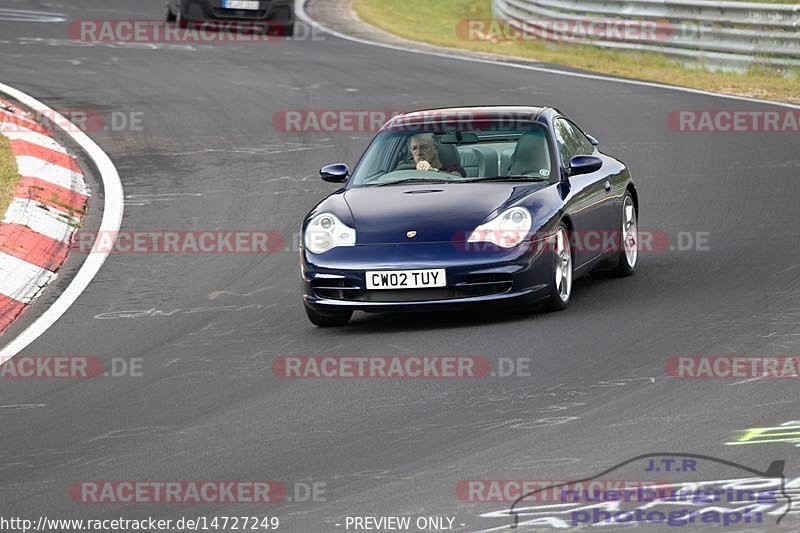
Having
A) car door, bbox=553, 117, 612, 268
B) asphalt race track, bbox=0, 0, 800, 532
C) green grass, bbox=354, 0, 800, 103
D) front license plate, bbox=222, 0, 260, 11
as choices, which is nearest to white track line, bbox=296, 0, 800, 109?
green grass, bbox=354, 0, 800, 103

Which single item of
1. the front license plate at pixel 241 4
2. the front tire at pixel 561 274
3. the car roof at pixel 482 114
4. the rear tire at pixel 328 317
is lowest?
the front license plate at pixel 241 4

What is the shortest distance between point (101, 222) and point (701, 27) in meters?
12.8

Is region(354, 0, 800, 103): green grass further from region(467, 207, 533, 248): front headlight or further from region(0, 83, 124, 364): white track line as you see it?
region(467, 207, 533, 248): front headlight

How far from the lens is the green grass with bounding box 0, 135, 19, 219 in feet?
41.3

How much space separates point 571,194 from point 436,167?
0.92m

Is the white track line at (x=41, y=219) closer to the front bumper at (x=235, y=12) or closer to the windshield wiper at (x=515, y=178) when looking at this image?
the windshield wiper at (x=515, y=178)

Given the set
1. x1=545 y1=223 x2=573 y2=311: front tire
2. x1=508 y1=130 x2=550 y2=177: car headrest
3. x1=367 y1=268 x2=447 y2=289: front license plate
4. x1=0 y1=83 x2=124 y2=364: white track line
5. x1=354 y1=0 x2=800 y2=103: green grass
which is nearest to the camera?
x1=367 y1=268 x2=447 y2=289: front license plate

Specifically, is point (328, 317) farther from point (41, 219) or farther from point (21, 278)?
point (41, 219)

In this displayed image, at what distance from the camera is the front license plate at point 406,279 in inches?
353

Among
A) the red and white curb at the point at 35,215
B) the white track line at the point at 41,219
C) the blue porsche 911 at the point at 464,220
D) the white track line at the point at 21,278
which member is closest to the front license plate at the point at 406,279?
the blue porsche 911 at the point at 464,220

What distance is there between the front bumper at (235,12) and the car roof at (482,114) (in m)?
16.3

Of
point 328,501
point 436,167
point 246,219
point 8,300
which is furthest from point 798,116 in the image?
point 328,501

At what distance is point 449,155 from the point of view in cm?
1019

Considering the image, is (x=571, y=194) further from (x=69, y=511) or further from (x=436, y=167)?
(x=69, y=511)
